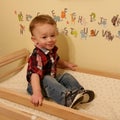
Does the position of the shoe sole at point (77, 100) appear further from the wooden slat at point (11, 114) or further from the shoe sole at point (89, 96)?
the wooden slat at point (11, 114)

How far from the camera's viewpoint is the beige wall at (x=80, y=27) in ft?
4.39

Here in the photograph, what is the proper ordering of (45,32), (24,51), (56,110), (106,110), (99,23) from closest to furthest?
1. (56,110)
2. (106,110)
3. (45,32)
4. (99,23)
5. (24,51)

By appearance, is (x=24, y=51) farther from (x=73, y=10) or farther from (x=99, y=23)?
(x=99, y=23)

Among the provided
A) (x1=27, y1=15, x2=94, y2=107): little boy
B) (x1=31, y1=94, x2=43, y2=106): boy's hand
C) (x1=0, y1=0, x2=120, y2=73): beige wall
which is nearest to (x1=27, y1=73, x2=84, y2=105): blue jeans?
(x1=27, y1=15, x2=94, y2=107): little boy

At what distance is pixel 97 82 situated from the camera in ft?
4.48

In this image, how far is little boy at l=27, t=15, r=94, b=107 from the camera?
1.17 metres

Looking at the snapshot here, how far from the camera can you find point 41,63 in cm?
128

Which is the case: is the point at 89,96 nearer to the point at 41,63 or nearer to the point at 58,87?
the point at 58,87

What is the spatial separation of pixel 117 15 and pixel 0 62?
729mm

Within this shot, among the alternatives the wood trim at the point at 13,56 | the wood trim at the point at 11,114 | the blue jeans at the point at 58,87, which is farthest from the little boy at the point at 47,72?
the wood trim at the point at 13,56

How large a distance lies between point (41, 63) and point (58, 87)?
17cm

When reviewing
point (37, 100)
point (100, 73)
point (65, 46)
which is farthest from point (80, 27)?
point (37, 100)

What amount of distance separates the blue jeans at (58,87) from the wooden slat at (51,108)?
0.11m

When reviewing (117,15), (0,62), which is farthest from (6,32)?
(117,15)
